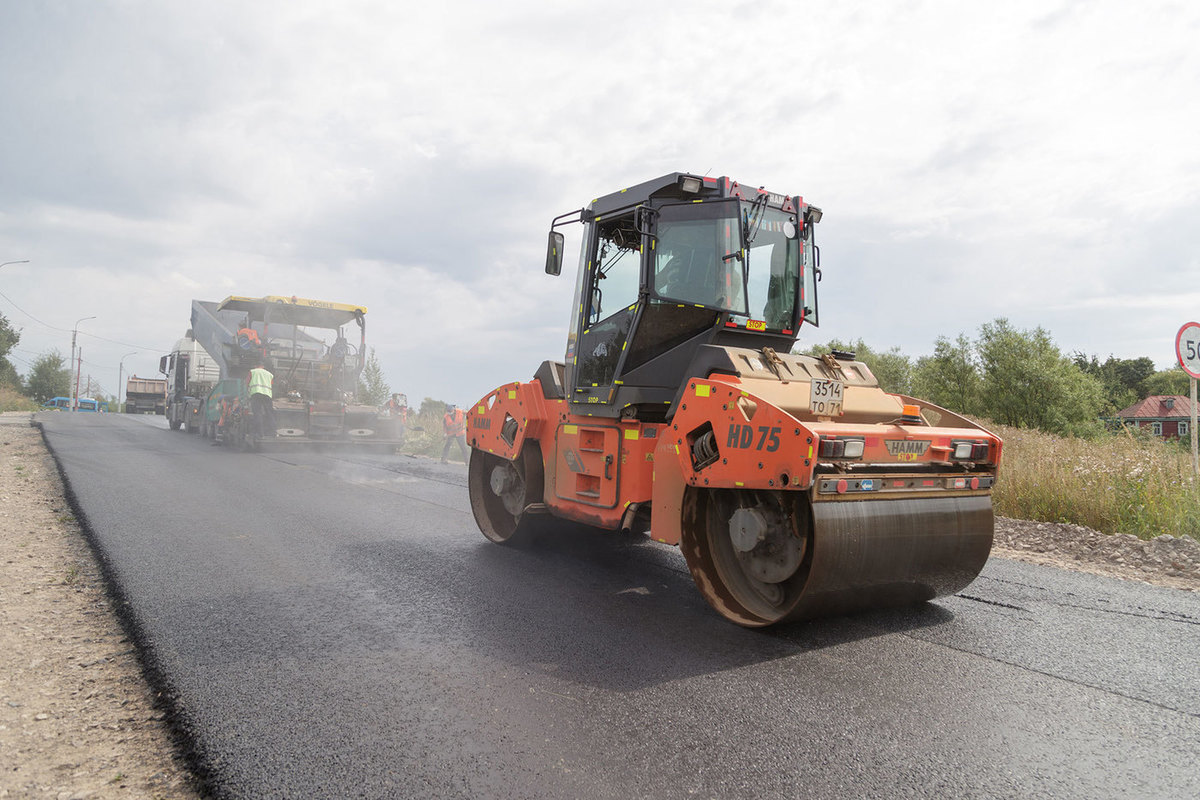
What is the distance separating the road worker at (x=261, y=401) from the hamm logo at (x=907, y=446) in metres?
14.4

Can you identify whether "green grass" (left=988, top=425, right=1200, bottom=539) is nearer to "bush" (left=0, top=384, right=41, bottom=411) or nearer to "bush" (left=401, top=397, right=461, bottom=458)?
"bush" (left=401, top=397, right=461, bottom=458)

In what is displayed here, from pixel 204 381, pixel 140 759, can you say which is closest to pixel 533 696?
Answer: pixel 140 759

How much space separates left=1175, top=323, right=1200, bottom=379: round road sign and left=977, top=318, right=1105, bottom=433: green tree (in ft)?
65.5

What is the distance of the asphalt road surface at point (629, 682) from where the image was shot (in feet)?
8.22

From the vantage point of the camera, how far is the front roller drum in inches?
147

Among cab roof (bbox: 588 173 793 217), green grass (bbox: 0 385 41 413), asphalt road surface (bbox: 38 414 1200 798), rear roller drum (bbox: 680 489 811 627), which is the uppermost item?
cab roof (bbox: 588 173 793 217)

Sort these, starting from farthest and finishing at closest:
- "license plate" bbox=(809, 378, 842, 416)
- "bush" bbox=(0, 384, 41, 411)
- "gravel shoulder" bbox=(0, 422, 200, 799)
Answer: "bush" bbox=(0, 384, 41, 411) < "license plate" bbox=(809, 378, 842, 416) < "gravel shoulder" bbox=(0, 422, 200, 799)

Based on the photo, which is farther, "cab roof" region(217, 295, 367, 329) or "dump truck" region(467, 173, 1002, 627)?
"cab roof" region(217, 295, 367, 329)

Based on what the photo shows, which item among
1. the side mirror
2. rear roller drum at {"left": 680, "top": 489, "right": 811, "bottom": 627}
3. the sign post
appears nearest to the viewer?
rear roller drum at {"left": 680, "top": 489, "right": 811, "bottom": 627}

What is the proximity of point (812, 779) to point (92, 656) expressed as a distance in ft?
11.1

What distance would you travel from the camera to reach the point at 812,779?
8.13 feet

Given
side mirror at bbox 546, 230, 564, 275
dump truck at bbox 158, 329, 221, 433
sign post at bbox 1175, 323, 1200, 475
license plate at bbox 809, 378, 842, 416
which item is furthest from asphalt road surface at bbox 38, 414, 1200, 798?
dump truck at bbox 158, 329, 221, 433

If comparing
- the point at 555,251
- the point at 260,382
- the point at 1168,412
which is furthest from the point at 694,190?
the point at 1168,412

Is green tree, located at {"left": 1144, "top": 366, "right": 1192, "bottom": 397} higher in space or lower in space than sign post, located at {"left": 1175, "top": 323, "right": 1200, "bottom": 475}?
higher
